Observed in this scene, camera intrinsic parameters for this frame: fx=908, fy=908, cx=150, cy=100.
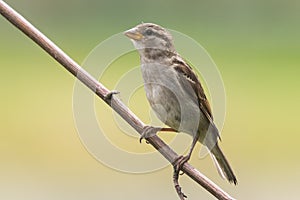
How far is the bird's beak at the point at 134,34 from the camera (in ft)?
12.5

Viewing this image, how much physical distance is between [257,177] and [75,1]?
5.97 meters

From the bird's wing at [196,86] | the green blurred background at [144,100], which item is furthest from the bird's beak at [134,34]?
the green blurred background at [144,100]

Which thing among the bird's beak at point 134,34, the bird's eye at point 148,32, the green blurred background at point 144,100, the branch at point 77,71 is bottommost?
the branch at point 77,71

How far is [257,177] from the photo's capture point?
9.84 metres

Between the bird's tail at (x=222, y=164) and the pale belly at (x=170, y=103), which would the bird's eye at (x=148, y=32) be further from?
the bird's tail at (x=222, y=164)

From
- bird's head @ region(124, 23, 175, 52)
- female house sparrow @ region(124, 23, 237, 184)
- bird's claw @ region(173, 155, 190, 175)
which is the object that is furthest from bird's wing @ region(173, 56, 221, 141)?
bird's claw @ region(173, 155, 190, 175)

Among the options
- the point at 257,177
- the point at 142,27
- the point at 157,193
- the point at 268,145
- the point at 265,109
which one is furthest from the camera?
the point at 265,109

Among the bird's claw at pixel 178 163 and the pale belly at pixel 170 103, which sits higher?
the pale belly at pixel 170 103

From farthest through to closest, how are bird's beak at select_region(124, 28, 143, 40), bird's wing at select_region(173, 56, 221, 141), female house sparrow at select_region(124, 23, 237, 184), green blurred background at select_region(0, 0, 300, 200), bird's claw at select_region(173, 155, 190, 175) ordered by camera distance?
1. green blurred background at select_region(0, 0, 300, 200)
2. bird's wing at select_region(173, 56, 221, 141)
3. female house sparrow at select_region(124, 23, 237, 184)
4. bird's beak at select_region(124, 28, 143, 40)
5. bird's claw at select_region(173, 155, 190, 175)

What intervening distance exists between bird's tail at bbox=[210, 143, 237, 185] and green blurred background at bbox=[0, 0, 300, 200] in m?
4.25

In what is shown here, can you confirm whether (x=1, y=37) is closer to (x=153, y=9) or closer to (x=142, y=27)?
→ (x=153, y=9)

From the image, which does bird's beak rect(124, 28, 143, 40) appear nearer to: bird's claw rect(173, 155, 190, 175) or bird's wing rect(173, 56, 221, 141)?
bird's wing rect(173, 56, 221, 141)

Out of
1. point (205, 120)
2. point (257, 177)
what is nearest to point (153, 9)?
Result: point (257, 177)

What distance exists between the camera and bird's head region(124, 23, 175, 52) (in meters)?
3.86
